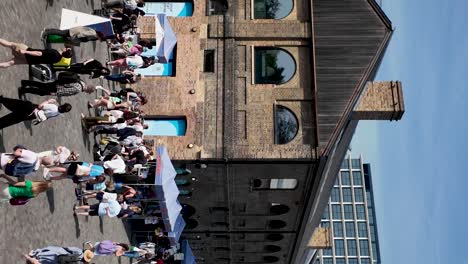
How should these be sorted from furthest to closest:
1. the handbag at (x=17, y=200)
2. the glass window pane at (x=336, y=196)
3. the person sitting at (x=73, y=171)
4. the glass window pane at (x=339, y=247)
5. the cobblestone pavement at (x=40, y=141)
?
the glass window pane at (x=336, y=196)
the glass window pane at (x=339, y=247)
the person sitting at (x=73, y=171)
the cobblestone pavement at (x=40, y=141)
the handbag at (x=17, y=200)

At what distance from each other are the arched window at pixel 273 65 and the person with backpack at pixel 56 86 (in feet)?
37.4

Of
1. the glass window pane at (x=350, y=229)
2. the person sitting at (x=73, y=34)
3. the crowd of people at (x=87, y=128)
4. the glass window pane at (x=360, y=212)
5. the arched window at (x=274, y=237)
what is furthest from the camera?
the glass window pane at (x=360, y=212)

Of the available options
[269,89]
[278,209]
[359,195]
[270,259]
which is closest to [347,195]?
[359,195]

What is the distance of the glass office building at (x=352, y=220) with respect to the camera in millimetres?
98306

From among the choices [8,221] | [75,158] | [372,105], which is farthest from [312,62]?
[8,221]

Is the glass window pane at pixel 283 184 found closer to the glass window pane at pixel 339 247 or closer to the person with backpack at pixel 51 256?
the person with backpack at pixel 51 256

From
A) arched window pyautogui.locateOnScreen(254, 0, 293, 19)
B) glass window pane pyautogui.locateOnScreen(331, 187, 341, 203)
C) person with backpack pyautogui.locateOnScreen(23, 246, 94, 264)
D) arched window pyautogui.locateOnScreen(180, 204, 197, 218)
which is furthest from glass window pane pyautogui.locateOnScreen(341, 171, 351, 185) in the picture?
person with backpack pyautogui.locateOnScreen(23, 246, 94, 264)

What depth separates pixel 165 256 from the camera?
24297mm

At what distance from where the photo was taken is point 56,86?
12758 mm

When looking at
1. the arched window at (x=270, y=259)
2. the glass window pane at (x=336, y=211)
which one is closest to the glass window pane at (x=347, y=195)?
the glass window pane at (x=336, y=211)

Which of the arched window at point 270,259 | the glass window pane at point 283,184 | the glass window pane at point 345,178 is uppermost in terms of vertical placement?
the glass window pane at point 345,178

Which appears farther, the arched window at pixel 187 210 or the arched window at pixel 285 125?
the arched window at pixel 187 210

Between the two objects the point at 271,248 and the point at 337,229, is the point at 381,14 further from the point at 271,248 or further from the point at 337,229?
the point at 337,229

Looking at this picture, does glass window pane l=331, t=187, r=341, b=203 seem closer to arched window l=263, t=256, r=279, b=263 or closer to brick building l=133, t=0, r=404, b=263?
arched window l=263, t=256, r=279, b=263
